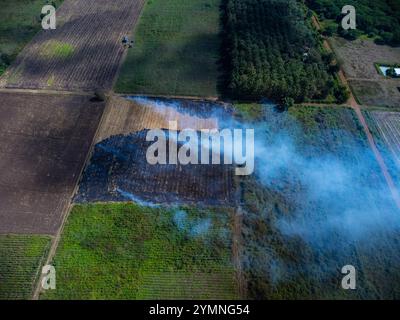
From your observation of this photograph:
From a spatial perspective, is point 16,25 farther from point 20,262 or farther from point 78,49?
point 20,262

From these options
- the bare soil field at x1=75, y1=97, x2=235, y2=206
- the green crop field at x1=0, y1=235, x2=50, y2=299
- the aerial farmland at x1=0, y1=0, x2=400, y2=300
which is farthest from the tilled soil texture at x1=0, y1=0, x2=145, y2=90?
the green crop field at x1=0, y1=235, x2=50, y2=299

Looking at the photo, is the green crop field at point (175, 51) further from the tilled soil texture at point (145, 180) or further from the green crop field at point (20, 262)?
the green crop field at point (20, 262)

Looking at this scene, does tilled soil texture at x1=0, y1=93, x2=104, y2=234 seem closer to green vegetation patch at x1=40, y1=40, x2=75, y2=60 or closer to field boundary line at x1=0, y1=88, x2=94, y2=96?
field boundary line at x1=0, y1=88, x2=94, y2=96

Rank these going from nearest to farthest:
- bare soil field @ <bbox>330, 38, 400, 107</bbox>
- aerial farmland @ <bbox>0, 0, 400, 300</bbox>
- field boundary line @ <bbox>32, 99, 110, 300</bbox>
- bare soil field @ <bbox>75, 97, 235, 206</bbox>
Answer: field boundary line @ <bbox>32, 99, 110, 300</bbox>
aerial farmland @ <bbox>0, 0, 400, 300</bbox>
bare soil field @ <bbox>75, 97, 235, 206</bbox>
bare soil field @ <bbox>330, 38, 400, 107</bbox>

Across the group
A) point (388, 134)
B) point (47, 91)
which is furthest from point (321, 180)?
point (47, 91)
